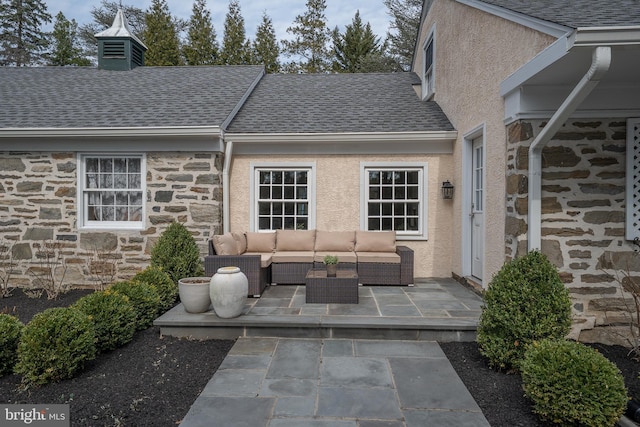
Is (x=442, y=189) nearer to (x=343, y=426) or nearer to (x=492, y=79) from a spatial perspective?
(x=492, y=79)

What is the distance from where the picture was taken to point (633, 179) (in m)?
4.20

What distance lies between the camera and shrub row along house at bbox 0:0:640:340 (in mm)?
4242

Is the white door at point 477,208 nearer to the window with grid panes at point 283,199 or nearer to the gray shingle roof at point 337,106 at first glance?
the gray shingle roof at point 337,106

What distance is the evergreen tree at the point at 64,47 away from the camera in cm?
1992

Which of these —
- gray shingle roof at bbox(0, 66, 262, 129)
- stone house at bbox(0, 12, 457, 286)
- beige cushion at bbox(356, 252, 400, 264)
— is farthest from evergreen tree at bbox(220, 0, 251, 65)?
beige cushion at bbox(356, 252, 400, 264)

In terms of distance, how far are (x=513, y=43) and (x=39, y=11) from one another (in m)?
26.4

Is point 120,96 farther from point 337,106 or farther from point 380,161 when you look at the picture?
point 380,161

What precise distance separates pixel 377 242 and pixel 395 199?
0.99 metres

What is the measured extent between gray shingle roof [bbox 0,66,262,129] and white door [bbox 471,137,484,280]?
4.40 m

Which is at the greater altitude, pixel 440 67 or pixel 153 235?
pixel 440 67

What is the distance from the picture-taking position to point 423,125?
23.8 ft

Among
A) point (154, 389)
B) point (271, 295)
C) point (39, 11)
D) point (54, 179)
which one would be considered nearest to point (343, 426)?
point (154, 389)

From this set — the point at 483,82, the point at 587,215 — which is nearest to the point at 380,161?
the point at 483,82

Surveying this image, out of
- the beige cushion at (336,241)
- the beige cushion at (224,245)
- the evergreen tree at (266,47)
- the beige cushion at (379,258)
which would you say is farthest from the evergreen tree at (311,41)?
the beige cushion at (224,245)
